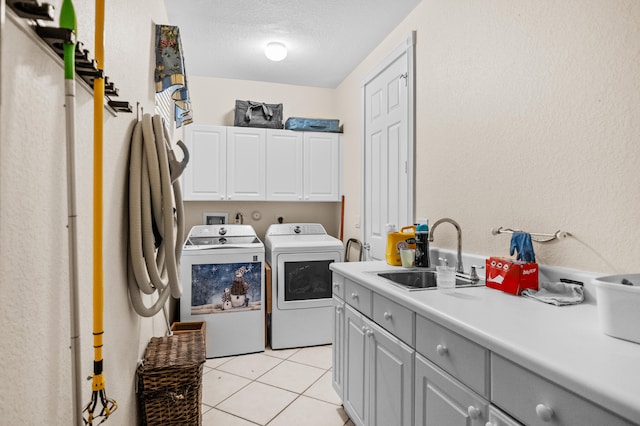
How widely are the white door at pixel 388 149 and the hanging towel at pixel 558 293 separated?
3.29ft

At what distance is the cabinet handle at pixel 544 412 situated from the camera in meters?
0.76

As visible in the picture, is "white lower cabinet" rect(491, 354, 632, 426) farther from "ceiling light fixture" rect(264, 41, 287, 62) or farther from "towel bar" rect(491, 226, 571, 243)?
"ceiling light fixture" rect(264, 41, 287, 62)

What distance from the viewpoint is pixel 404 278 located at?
1.94 metres

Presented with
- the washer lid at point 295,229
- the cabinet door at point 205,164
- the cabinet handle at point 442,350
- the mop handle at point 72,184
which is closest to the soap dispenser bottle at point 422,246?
the cabinet handle at point 442,350

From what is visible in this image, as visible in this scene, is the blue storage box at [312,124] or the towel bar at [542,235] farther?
the blue storage box at [312,124]

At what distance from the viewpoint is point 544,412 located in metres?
0.77

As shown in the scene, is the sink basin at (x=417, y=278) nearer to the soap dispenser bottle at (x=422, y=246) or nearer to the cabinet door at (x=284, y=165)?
the soap dispenser bottle at (x=422, y=246)

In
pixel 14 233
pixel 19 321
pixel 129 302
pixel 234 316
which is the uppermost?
pixel 14 233

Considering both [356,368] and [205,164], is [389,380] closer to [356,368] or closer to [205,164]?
[356,368]

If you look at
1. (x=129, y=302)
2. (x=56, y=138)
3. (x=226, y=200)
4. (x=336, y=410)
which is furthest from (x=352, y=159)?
(x=56, y=138)

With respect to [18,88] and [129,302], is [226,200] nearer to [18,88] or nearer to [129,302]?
[129,302]

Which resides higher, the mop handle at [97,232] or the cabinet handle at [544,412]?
the mop handle at [97,232]

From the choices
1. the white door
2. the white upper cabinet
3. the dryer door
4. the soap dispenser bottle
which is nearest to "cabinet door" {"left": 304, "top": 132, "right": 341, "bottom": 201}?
the white upper cabinet

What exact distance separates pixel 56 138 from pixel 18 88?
0.16 m
